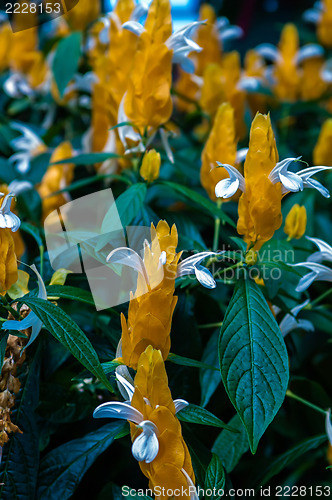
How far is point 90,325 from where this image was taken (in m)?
0.73

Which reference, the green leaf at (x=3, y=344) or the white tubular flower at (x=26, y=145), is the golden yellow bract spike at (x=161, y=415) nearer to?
the green leaf at (x=3, y=344)

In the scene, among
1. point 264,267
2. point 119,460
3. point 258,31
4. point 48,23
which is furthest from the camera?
point 258,31

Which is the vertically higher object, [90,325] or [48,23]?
[48,23]

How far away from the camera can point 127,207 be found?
A: 68cm

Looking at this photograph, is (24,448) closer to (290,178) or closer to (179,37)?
(290,178)

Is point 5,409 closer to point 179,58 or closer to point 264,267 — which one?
point 264,267

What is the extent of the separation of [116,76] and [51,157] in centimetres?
21

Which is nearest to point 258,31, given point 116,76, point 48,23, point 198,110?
point 48,23

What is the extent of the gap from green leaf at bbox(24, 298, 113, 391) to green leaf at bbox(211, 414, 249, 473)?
235 millimetres

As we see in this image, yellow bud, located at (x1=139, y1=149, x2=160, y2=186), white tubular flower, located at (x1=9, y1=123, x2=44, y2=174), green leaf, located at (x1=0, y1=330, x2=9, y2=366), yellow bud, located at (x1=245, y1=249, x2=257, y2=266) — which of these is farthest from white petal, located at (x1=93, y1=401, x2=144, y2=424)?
white tubular flower, located at (x1=9, y1=123, x2=44, y2=174)

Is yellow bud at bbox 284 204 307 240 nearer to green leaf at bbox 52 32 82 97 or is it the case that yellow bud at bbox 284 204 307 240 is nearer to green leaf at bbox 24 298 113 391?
green leaf at bbox 24 298 113 391

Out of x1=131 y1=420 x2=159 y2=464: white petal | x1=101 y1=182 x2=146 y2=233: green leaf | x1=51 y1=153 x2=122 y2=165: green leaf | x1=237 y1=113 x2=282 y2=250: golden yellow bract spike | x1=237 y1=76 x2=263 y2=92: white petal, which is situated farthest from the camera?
x1=237 y1=76 x2=263 y2=92: white petal

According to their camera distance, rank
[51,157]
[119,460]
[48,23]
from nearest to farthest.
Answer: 1. [119,460]
2. [51,157]
3. [48,23]

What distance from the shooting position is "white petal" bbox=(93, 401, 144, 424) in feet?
1.60
